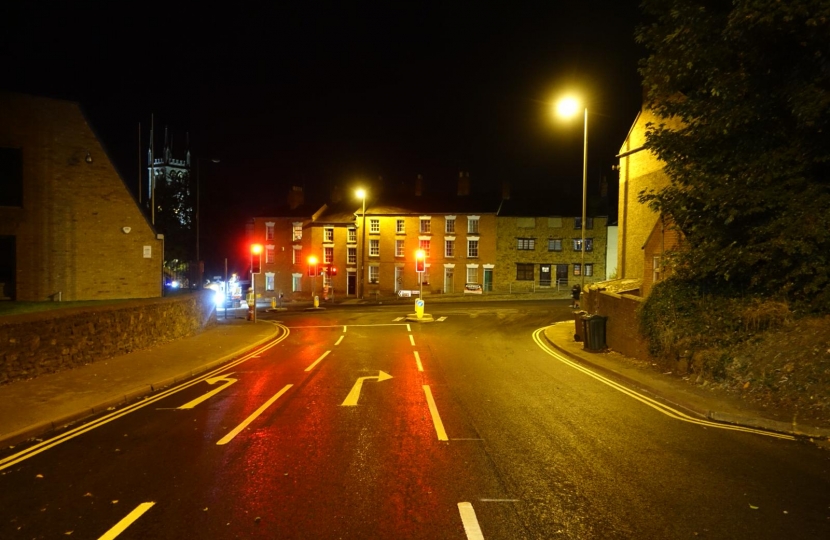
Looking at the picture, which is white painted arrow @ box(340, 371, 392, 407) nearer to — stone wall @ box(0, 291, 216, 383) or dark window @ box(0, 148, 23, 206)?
stone wall @ box(0, 291, 216, 383)

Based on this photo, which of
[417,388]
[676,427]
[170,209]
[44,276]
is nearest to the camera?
[676,427]

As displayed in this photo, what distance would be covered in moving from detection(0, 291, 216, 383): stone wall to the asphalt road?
3293 millimetres

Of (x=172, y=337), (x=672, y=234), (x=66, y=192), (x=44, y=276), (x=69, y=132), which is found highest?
(x=69, y=132)

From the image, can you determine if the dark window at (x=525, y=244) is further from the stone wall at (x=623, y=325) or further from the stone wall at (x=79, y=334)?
the stone wall at (x=79, y=334)

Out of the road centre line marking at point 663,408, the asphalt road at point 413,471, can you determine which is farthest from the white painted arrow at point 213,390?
the road centre line marking at point 663,408

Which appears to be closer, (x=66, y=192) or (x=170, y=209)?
(x=66, y=192)

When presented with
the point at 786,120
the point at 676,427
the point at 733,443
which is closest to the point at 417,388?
the point at 676,427

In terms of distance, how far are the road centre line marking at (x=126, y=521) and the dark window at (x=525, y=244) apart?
50.1 meters

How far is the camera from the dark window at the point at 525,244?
53.3m

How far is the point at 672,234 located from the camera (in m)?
17.9

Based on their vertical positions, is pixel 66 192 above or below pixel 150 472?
above

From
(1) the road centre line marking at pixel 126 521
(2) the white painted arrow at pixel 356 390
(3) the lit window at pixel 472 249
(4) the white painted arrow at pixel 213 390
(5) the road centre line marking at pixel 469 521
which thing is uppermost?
(3) the lit window at pixel 472 249

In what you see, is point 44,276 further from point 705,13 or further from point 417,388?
point 705,13

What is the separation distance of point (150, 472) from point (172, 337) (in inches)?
514
